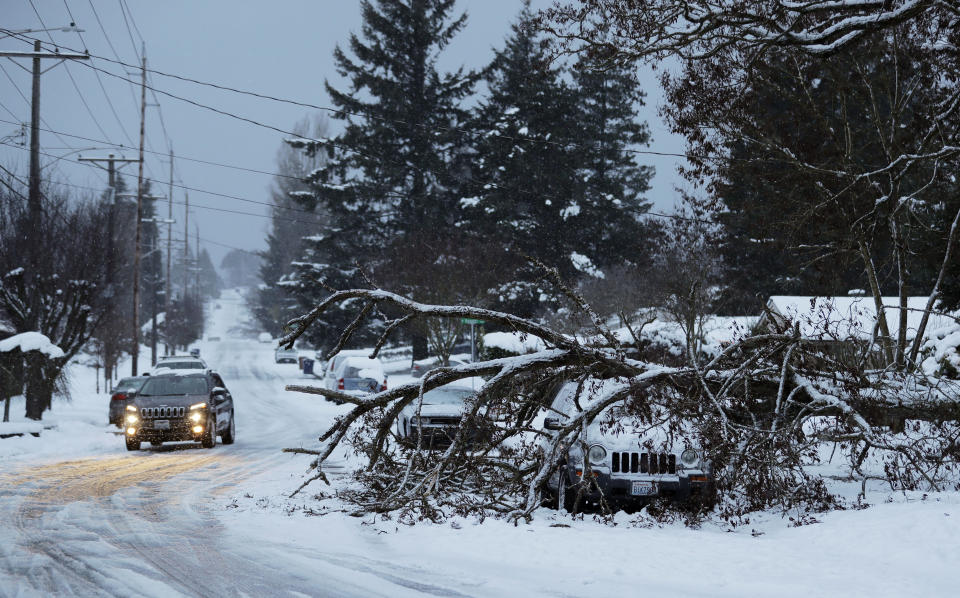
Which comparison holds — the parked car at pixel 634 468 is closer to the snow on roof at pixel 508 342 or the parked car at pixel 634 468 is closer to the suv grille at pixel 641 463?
the suv grille at pixel 641 463

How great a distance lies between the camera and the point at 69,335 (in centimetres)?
2348

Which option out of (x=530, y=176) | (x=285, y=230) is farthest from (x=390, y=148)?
(x=285, y=230)

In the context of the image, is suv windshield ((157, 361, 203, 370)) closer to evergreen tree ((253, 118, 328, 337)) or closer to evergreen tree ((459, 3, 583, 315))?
evergreen tree ((459, 3, 583, 315))

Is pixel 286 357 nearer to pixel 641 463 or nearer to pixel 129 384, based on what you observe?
pixel 129 384

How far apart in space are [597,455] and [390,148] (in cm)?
4114

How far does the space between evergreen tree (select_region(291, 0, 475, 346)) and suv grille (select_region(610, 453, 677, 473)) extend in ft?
126

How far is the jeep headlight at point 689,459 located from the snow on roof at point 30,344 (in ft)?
54.8

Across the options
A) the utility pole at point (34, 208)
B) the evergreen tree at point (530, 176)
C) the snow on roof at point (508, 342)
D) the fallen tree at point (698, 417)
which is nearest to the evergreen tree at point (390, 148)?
the evergreen tree at point (530, 176)

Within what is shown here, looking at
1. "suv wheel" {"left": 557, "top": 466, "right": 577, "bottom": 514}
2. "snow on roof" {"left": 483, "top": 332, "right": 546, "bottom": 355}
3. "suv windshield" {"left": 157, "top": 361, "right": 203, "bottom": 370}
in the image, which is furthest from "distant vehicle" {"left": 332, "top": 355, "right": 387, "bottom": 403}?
"suv wheel" {"left": 557, "top": 466, "right": 577, "bottom": 514}

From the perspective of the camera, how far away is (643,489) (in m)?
9.27

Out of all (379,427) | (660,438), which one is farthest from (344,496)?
(660,438)

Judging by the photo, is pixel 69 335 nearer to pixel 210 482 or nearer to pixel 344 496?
pixel 210 482

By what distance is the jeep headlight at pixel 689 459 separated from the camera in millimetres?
9438

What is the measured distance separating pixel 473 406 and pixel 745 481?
9.95 ft
